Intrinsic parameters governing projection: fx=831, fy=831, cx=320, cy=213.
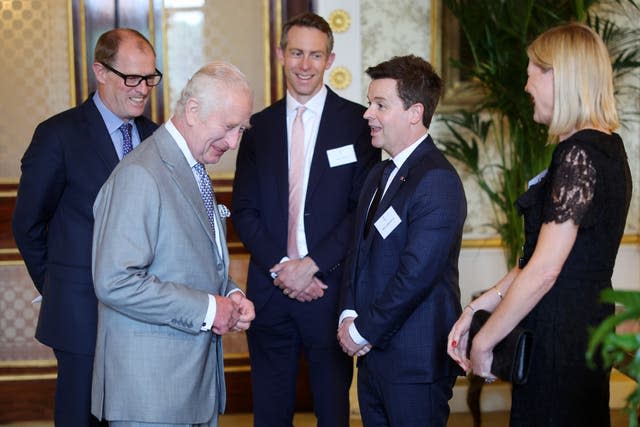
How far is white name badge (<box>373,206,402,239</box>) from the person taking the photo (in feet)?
8.99

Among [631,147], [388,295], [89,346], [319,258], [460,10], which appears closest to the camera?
[388,295]

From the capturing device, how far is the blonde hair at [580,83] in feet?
7.45

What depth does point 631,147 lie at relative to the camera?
4.80 metres

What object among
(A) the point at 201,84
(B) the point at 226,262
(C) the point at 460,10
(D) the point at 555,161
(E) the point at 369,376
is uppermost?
(C) the point at 460,10

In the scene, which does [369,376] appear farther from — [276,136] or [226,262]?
[276,136]

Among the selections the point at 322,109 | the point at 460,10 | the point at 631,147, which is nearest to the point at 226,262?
the point at 322,109

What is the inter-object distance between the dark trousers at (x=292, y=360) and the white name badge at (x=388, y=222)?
0.74 meters

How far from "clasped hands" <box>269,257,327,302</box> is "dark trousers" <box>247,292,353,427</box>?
53 mm

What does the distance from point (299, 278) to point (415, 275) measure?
812mm

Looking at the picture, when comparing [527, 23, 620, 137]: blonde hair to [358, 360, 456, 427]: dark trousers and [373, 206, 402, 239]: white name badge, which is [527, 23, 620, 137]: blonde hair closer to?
[373, 206, 402, 239]: white name badge

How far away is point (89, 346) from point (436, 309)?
1.22 m

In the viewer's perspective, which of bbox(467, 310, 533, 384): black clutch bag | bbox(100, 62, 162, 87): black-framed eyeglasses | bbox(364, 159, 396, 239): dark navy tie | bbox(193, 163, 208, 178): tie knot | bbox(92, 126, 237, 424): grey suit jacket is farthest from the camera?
bbox(100, 62, 162, 87): black-framed eyeglasses

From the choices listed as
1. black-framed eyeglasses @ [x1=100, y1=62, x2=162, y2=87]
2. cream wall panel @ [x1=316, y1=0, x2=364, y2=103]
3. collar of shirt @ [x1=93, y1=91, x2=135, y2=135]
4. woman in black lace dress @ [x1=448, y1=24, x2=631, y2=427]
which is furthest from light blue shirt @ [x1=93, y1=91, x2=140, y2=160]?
cream wall panel @ [x1=316, y1=0, x2=364, y2=103]

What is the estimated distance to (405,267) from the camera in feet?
8.76
